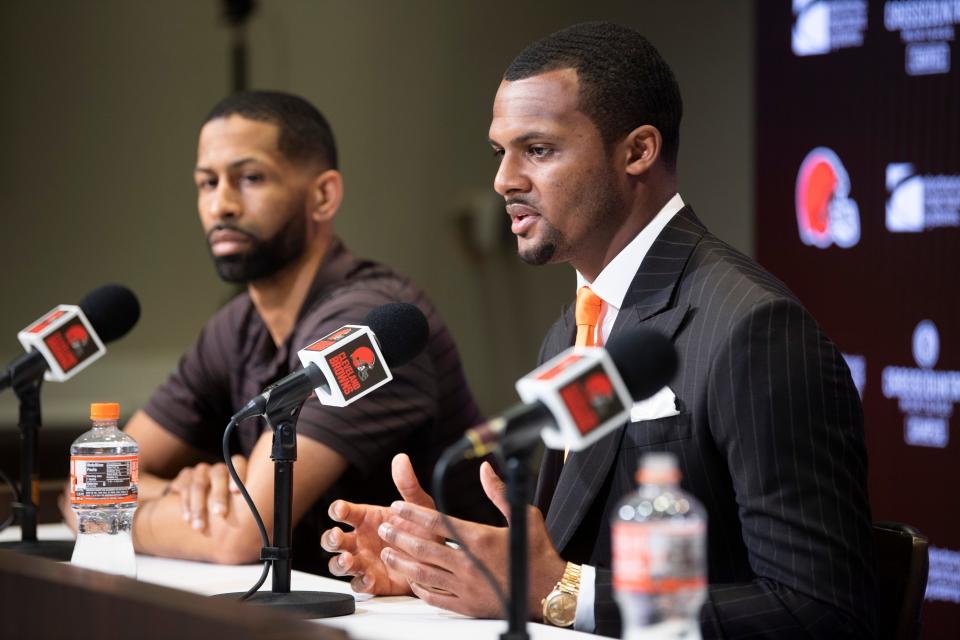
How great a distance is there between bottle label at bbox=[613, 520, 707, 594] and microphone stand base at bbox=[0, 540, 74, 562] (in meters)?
1.44

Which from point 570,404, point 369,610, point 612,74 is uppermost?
point 612,74

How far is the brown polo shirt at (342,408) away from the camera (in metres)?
2.45

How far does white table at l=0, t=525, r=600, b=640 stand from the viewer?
1.62 m

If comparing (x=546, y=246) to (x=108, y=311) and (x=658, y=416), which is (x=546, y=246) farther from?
(x=108, y=311)

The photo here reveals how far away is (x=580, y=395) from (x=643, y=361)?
10 centimetres

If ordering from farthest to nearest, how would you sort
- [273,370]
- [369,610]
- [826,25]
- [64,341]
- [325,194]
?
[826,25]
[325,194]
[273,370]
[64,341]
[369,610]

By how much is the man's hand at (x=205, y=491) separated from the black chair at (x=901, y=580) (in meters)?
1.15

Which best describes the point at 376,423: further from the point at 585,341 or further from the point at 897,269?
the point at 897,269

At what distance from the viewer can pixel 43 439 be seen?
408 cm

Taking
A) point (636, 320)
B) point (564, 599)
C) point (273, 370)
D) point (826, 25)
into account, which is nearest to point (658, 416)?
point (636, 320)

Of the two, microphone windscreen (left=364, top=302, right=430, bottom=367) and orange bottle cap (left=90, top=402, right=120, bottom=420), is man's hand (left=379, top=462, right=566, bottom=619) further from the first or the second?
orange bottle cap (left=90, top=402, right=120, bottom=420)

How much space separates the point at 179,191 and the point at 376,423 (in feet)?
7.73

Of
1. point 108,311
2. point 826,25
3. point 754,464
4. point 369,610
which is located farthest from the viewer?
point 826,25

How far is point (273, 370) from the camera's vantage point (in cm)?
278
